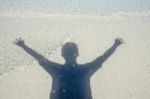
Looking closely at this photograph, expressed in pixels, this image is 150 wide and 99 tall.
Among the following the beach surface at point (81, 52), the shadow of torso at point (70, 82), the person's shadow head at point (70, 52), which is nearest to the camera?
the shadow of torso at point (70, 82)

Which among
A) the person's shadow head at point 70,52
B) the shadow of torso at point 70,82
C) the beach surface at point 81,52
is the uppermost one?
the beach surface at point 81,52

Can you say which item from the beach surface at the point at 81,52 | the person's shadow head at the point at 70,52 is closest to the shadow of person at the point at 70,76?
the person's shadow head at the point at 70,52

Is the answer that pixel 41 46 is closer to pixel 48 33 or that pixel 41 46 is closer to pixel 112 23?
pixel 48 33

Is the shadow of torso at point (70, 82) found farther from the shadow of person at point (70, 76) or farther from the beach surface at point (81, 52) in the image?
the beach surface at point (81, 52)

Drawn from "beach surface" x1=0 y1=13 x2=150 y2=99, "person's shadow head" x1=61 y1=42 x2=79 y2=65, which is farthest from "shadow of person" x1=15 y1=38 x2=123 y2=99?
"beach surface" x1=0 y1=13 x2=150 y2=99

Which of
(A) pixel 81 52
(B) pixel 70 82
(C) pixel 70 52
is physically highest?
(A) pixel 81 52

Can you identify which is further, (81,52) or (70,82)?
(81,52)

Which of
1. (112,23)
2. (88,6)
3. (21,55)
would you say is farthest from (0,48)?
(88,6)

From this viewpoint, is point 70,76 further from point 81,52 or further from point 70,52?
point 81,52

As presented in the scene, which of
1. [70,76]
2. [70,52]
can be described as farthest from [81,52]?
[70,76]

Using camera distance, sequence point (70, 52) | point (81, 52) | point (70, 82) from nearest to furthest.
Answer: point (70, 82) < point (70, 52) < point (81, 52)

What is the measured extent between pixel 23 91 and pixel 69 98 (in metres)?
5.36

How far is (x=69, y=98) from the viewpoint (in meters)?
3.66

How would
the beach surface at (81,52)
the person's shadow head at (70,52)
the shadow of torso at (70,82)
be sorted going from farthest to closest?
the beach surface at (81,52) → the person's shadow head at (70,52) → the shadow of torso at (70,82)
